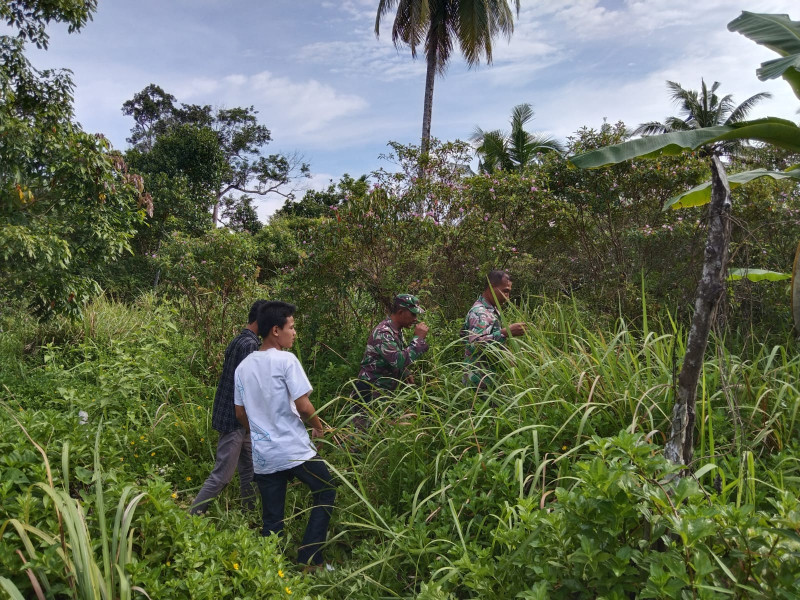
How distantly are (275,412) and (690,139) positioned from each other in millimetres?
2817

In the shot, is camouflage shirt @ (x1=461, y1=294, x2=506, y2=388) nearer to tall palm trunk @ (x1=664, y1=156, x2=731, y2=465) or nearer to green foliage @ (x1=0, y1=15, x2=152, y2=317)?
tall palm trunk @ (x1=664, y1=156, x2=731, y2=465)

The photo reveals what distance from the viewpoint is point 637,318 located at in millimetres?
6656

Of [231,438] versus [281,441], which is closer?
[281,441]

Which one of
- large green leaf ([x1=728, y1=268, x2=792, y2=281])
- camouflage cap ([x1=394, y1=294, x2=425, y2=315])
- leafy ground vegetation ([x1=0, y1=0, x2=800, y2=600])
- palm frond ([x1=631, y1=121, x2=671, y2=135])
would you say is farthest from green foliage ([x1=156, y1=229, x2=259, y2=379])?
palm frond ([x1=631, y1=121, x2=671, y2=135])

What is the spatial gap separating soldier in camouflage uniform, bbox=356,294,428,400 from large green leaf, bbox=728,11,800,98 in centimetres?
295

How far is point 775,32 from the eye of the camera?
4.18 metres

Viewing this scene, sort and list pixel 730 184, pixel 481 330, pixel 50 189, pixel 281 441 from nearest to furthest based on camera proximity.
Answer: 1. pixel 281 441
2. pixel 730 184
3. pixel 481 330
4. pixel 50 189

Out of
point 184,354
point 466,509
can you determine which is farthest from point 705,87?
point 466,509

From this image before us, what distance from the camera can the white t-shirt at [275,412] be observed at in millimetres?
3436

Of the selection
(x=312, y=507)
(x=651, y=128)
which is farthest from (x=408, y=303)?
(x=651, y=128)

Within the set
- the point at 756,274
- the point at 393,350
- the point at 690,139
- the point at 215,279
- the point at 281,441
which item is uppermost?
the point at 690,139

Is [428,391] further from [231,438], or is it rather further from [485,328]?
[231,438]

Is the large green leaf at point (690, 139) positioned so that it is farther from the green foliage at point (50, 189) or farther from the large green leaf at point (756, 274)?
the green foliage at point (50, 189)

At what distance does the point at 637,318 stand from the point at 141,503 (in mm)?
5872
